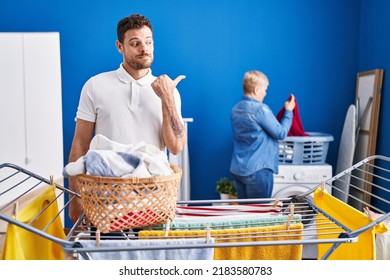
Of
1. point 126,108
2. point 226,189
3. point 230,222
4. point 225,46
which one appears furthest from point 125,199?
point 225,46

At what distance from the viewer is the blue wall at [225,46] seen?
3.91 m

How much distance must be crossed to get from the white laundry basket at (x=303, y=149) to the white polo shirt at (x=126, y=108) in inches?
76.5

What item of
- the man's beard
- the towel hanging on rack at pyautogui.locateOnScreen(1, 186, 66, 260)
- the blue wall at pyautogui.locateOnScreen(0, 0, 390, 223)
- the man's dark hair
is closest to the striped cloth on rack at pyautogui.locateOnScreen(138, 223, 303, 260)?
the towel hanging on rack at pyautogui.locateOnScreen(1, 186, 66, 260)

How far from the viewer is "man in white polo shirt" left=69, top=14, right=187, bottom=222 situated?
1583mm

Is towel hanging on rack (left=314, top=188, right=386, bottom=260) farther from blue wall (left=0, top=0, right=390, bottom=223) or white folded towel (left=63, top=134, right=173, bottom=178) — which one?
blue wall (left=0, top=0, right=390, bottom=223)

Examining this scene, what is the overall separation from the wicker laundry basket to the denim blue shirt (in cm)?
191

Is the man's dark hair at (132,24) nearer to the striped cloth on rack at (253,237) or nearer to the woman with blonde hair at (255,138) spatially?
the striped cloth on rack at (253,237)

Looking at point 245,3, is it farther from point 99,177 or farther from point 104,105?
point 99,177

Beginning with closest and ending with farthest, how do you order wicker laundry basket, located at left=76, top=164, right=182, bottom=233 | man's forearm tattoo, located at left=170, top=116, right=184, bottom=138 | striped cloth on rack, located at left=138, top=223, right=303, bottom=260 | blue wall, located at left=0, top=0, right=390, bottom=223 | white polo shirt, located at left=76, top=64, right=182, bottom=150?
1. wicker laundry basket, located at left=76, top=164, right=182, bottom=233
2. striped cloth on rack, located at left=138, top=223, right=303, bottom=260
3. man's forearm tattoo, located at left=170, top=116, right=184, bottom=138
4. white polo shirt, located at left=76, top=64, right=182, bottom=150
5. blue wall, located at left=0, top=0, right=390, bottom=223

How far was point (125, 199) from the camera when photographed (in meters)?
1.14

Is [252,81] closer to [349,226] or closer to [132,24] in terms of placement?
[132,24]

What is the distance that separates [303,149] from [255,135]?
0.57m

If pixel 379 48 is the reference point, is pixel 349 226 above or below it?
below

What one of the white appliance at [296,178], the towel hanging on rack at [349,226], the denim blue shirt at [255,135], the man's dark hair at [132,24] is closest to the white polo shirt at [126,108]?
the man's dark hair at [132,24]
